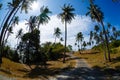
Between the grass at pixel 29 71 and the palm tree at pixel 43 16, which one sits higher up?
the palm tree at pixel 43 16

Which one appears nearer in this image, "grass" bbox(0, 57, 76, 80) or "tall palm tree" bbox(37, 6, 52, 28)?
"grass" bbox(0, 57, 76, 80)

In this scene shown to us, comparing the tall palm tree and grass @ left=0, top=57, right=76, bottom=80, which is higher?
the tall palm tree

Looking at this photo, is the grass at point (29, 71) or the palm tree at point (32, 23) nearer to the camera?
the grass at point (29, 71)

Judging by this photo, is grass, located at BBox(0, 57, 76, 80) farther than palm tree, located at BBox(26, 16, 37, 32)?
No

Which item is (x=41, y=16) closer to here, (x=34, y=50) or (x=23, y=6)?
(x=34, y=50)

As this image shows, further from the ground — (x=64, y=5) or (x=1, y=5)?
(x=64, y=5)

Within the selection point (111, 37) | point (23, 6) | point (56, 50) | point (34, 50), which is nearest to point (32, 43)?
point (34, 50)

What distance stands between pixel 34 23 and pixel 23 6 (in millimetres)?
24925

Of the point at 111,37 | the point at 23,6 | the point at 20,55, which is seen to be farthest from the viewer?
the point at 111,37

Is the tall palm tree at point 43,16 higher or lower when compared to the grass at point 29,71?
higher

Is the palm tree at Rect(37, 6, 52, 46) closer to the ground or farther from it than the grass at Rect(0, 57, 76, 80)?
farther from it

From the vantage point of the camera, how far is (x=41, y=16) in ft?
217

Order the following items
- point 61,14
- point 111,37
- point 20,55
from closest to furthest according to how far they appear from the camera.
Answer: point 61,14 → point 20,55 → point 111,37

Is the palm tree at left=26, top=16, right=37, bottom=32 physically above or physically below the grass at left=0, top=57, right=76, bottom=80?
above
